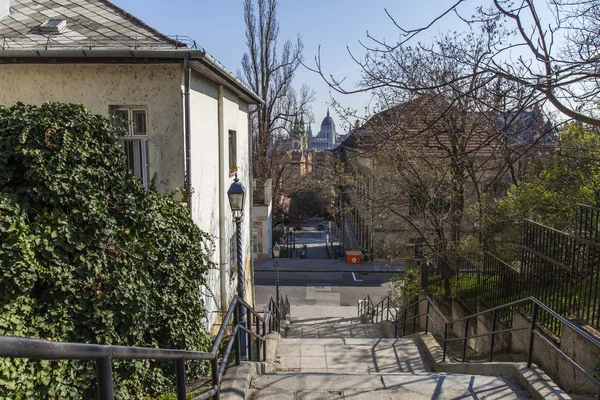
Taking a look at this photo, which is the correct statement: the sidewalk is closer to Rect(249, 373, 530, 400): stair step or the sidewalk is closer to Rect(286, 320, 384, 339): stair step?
Rect(286, 320, 384, 339): stair step

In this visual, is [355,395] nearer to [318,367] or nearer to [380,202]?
[318,367]

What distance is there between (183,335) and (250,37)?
80.5 ft

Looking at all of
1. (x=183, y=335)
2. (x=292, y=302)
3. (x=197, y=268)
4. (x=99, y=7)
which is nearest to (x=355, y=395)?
(x=183, y=335)

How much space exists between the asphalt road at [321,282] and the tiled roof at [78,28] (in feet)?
41.9

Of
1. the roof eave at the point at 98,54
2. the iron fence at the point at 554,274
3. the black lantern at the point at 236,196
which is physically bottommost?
the iron fence at the point at 554,274

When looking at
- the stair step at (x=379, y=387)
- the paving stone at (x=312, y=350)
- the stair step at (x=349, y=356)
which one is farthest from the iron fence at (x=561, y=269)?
the paving stone at (x=312, y=350)

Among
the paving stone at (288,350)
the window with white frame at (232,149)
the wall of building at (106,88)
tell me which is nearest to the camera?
the wall of building at (106,88)

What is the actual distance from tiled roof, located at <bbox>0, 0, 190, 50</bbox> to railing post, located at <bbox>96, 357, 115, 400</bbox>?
20.3 feet

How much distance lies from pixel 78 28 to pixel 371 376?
6.89m

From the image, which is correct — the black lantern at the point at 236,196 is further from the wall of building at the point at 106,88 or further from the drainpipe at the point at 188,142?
the wall of building at the point at 106,88

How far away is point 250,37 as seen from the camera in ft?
91.5

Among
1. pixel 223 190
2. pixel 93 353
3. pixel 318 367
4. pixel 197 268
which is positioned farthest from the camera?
pixel 223 190

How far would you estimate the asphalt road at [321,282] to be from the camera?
783 inches

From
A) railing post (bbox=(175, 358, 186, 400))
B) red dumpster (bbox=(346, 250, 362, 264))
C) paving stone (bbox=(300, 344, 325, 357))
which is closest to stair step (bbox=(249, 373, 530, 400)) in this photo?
railing post (bbox=(175, 358, 186, 400))
